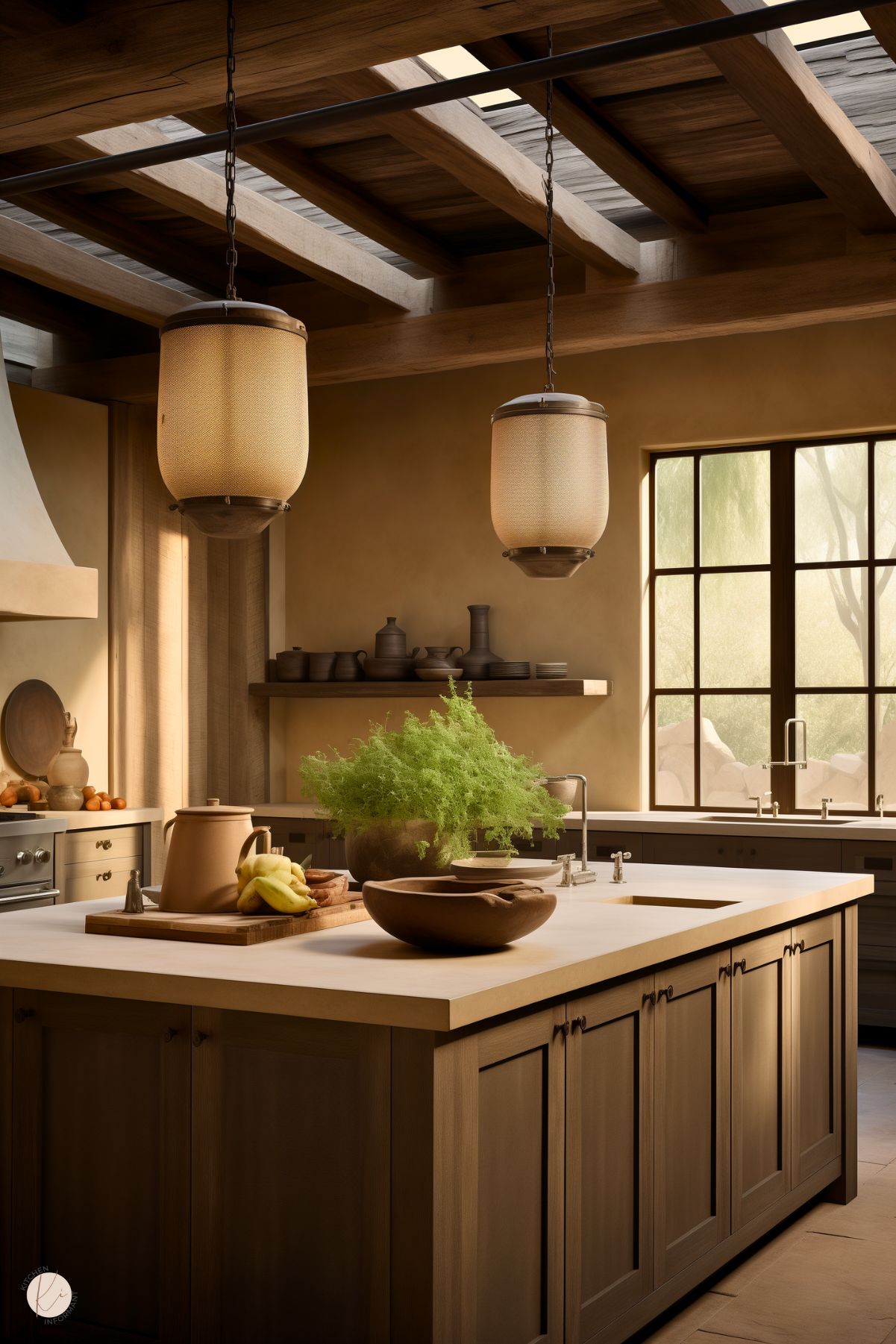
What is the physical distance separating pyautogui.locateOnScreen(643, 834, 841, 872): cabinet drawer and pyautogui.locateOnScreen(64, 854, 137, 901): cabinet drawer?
226 centimetres

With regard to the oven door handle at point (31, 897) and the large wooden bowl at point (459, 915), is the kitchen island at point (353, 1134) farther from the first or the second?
the oven door handle at point (31, 897)

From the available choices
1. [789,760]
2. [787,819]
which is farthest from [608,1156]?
[789,760]

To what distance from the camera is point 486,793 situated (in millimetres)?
3453

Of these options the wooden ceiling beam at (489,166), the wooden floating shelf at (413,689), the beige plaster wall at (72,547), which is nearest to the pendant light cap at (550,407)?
the wooden ceiling beam at (489,166)

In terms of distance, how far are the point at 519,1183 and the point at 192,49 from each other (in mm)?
2608

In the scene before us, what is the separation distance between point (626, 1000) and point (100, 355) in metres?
5.33

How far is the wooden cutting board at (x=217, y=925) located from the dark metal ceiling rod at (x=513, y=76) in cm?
170

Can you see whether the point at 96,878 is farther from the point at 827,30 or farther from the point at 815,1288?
the point at 827,30

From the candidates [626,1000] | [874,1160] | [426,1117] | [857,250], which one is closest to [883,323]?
[857,250]

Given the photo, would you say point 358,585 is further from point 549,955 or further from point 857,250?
point 549,955

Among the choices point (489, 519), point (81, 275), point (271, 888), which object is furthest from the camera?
point (489, 519)

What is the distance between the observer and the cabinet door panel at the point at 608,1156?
2674 mm

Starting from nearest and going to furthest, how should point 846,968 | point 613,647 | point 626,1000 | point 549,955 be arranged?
point 549,955
point 626,1000
point 846,968
point 613,647

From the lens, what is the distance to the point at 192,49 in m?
3.39
